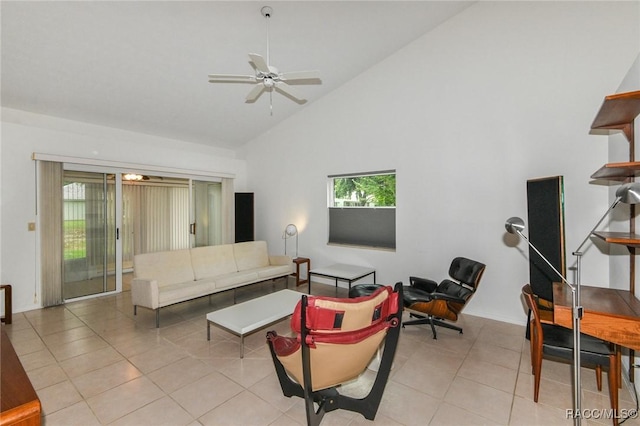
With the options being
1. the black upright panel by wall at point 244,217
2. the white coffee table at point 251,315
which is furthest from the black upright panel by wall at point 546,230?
the black upright panel by wall at point 244,217

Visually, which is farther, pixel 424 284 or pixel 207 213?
pixel 207 213

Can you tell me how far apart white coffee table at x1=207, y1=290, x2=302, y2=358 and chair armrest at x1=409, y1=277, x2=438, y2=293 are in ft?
5.48

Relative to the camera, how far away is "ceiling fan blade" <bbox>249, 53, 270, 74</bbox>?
2.55m

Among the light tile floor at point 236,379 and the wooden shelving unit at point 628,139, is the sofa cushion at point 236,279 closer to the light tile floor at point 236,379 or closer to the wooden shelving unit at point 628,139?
the light tile floor at point 236,379

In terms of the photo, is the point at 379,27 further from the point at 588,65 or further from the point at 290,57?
the point at 588,65

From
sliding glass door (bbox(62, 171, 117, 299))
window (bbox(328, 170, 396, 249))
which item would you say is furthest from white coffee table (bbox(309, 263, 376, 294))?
sliding glass door (bbox(62, 171, 117, 299))

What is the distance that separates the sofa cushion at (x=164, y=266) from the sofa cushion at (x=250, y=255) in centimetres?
88

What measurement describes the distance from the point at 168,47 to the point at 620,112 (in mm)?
4547

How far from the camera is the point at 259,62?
2654mm

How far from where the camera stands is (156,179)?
6.05m

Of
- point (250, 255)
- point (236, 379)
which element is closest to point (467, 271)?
point (236, 379)

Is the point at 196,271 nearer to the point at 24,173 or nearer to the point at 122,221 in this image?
the point at 122,221

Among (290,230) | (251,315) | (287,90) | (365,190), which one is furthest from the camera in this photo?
(290,230)

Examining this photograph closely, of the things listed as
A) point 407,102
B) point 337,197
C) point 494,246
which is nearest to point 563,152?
point 494,246
